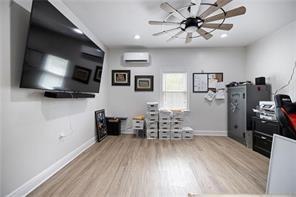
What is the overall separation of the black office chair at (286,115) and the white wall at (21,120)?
9.94 ft

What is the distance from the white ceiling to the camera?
2.82 meters

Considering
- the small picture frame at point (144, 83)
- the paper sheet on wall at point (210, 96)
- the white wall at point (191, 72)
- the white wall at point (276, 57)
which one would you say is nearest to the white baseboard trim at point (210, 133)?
the white wall at point (191, 72)

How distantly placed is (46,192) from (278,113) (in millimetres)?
2977

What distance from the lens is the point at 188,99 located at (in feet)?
17.5

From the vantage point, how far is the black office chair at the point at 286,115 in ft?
→ 6.54

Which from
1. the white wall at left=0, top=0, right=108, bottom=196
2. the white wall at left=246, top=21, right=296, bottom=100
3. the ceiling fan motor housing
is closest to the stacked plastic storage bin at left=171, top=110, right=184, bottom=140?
the white wall at left=246, top=21, right=296, bottom=100

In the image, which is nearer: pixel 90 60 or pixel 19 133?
pixel 19 133

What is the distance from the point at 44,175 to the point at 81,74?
163cm

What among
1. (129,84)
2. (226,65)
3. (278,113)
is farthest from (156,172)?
(226,65)

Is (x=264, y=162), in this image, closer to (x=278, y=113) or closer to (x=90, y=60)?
(x=278, y=113)

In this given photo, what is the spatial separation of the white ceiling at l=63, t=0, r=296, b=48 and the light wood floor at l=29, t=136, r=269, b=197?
2.61m

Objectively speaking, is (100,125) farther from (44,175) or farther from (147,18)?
(147,18)

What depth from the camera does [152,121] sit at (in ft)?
16.1

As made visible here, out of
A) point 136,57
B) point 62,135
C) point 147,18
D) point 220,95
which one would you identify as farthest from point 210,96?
point 62,135
